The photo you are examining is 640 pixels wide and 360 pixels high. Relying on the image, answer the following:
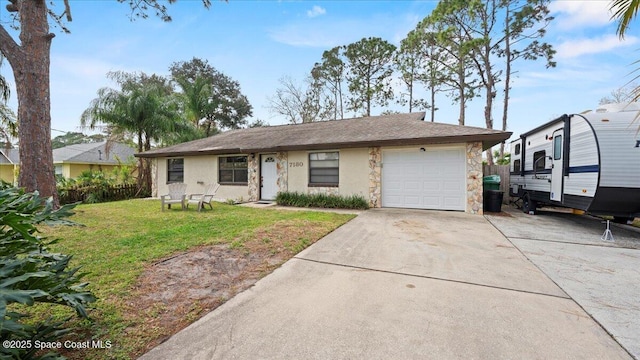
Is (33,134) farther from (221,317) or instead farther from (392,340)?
(392,340)

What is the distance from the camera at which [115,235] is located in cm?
Answer: 545

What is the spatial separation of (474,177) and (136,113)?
16.8 m

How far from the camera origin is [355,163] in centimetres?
980

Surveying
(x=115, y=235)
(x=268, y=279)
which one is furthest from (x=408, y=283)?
(x=115, y=235)

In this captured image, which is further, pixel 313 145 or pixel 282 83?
pixel 282 83

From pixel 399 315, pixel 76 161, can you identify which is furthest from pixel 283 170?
pixel 76 161

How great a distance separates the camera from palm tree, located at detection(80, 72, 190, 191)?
1360 centimetres

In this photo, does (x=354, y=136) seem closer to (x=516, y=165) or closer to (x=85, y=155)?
(x=516, y=165)

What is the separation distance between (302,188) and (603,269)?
28.3ft

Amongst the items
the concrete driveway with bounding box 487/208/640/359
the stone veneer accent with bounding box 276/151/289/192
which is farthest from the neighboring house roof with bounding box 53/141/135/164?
the concrete driveway with bounding box 487/208/640/359

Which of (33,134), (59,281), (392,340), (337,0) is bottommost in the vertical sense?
(392,340)

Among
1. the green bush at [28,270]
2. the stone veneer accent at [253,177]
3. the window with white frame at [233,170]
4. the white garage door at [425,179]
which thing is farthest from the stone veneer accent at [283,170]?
the green bush at [28,270]

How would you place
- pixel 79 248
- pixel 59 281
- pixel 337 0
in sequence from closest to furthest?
pixel 59 281 → pixel 79 248 → pixel 337 0

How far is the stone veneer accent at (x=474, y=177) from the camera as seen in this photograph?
26.7ft
